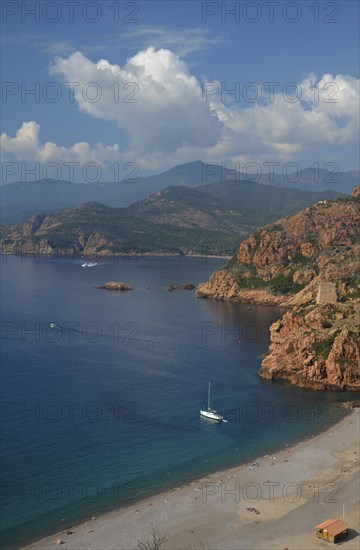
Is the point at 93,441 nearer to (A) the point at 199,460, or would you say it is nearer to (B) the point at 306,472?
(A) the point at 199,460

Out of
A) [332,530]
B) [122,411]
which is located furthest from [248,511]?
[122,411]

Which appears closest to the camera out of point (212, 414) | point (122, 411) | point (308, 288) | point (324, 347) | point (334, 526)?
point (334, 526)

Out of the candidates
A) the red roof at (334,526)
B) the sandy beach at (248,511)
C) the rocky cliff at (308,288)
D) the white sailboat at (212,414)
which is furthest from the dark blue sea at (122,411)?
the red roof at (334,526)

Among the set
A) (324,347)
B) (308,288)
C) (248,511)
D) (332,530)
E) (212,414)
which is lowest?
(248,511)

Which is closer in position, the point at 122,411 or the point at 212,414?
the point at 212,414

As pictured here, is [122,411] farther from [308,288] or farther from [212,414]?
[308,288]

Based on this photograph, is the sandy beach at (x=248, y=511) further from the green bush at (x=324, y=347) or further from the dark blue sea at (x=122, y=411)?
the green bush at (x=324, y=347)

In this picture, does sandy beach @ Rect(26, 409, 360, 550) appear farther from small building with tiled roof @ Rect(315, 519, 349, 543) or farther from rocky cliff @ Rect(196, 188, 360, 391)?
rocky cliff @ Rect(196, 188, 360, 391)

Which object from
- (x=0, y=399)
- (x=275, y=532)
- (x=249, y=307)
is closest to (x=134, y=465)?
(x=275, y=532)
